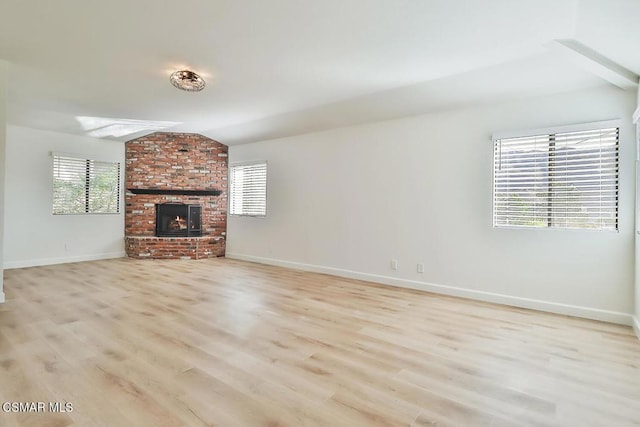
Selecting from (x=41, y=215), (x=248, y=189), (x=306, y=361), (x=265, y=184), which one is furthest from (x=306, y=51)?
(x=41, y=215)

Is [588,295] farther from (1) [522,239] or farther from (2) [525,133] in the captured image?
(2) [525,133]

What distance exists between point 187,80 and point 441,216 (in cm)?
360

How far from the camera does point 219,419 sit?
1.81 metres

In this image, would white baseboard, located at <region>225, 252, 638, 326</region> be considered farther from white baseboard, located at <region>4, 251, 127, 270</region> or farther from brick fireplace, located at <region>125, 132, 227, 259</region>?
white baseboard, located at <region>4, 251, 127, 270</region>

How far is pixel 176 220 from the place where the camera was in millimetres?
7520

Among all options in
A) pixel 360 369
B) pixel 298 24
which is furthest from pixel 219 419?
pixel 298 24

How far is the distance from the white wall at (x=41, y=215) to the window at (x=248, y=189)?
8.62ft

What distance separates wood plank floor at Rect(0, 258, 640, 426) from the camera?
190cm

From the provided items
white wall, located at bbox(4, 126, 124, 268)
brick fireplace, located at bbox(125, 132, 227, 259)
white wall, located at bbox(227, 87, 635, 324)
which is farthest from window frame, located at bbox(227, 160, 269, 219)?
white wall, located at bbox(4, 126, 124, 268)

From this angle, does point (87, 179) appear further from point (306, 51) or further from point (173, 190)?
point (306, 51)

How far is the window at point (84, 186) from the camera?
6.61 meters

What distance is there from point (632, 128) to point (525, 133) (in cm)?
94

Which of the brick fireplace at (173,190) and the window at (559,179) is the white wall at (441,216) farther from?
the brick fireplace at (173,190)

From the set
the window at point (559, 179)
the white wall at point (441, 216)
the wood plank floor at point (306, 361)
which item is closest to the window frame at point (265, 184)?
the white wall at point (441, 216)
